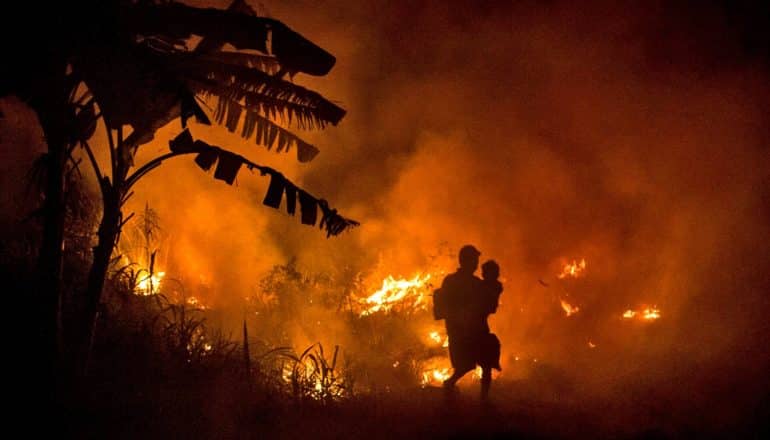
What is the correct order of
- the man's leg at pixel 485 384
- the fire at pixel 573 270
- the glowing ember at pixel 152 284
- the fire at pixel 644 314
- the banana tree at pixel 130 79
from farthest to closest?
the fire at pixel 573 270
the fire at pixel 644 314
the glowing ember at pixel 152 284
the man's leg at pixel 485 384
the banana tree at pixel 130 79

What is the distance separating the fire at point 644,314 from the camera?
1453 cm

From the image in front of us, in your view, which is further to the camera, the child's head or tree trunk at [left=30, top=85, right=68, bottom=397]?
the child's head

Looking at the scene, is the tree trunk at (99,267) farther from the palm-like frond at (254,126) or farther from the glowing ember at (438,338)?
the glowing ember at (438,338)

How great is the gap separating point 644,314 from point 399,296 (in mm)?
6246

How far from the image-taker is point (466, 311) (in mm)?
7492

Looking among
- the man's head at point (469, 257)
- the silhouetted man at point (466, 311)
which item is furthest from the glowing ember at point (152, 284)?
the man's head at point (469, 257)

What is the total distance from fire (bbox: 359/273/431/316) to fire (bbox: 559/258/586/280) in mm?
3614

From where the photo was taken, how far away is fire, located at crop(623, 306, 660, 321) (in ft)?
47.7

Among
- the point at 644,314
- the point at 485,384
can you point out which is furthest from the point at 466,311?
the point at 644,314

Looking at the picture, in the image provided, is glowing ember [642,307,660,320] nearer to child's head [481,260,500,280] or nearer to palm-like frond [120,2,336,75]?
child's head [481,260,500,280]

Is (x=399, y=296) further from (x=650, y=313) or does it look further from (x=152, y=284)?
(x=650, y=313)

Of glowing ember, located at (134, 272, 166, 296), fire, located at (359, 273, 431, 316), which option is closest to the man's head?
glowing ember, located at (134, 272, 166, 296)

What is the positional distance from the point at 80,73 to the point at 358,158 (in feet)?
41.5

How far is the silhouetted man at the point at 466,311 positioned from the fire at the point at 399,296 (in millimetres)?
5224
